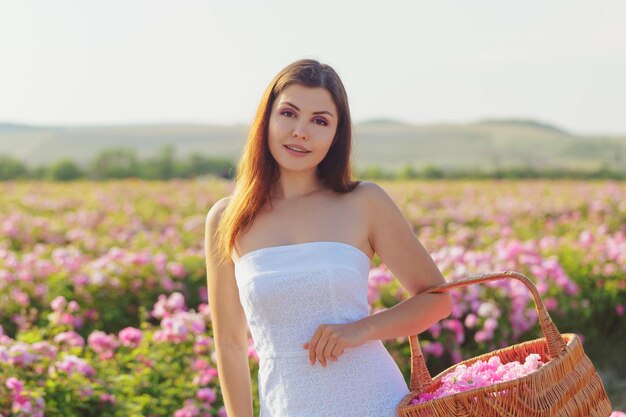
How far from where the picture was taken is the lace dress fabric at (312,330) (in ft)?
6.55

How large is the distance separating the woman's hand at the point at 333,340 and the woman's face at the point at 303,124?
421 mm

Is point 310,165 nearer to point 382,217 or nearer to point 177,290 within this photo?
point 382,217

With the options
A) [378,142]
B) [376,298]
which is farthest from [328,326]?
[378,142]

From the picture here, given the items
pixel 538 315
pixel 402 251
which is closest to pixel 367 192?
pixel 402 251

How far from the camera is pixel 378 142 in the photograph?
199 ft

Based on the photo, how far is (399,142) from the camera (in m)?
60.4

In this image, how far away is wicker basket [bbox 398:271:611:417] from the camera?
173 centimetres

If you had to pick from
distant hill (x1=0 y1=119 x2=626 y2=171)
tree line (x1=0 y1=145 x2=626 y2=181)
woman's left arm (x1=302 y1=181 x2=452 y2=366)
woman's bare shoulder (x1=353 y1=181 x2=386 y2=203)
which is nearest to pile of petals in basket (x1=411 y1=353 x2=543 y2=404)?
woman's left arm (x1=302 y1=181 x2=452 y2=366)

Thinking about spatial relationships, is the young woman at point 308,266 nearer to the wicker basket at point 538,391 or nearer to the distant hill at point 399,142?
the wicker basket at point 538,391

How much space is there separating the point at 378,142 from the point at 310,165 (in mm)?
58915

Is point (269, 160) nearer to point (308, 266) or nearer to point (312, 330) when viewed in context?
point (308, 266)

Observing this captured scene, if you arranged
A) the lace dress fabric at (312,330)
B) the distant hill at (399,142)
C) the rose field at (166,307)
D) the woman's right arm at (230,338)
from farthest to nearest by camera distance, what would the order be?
the distant hill at (399,142)
the rose field at (166,307)
the woman's right arm at (230,338)
the lace dress fabric at (312,330)

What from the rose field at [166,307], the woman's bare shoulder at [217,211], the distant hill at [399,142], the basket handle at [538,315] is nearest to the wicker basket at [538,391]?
the basket handle at [538,315]

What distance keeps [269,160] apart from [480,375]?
75 cm
